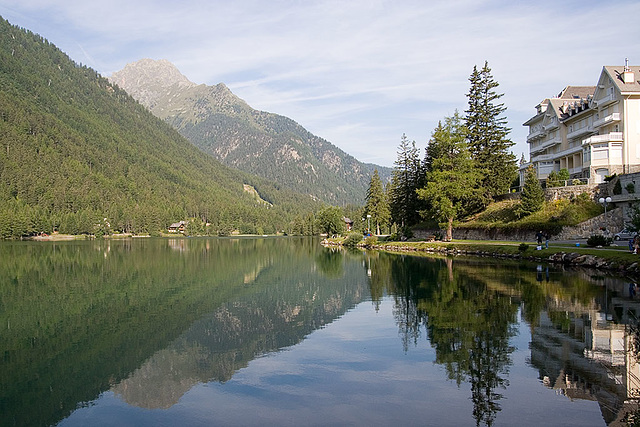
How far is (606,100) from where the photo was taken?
188ft

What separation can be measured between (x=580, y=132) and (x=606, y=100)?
6472mm

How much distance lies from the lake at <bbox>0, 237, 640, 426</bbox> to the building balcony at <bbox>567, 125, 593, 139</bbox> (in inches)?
1451

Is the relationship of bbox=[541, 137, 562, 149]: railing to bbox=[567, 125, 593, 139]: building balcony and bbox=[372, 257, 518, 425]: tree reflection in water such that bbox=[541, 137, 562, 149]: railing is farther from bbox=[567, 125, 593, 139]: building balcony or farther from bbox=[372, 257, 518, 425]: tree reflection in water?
bbox=[372, 257, 518, 425]: tree reflection in water

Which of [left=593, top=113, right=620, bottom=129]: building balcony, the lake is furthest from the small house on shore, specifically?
the lake

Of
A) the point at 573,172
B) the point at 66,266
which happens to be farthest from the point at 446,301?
the point at 573,172

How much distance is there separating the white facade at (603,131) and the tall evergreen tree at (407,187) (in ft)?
58.8

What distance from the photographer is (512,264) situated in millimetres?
41156

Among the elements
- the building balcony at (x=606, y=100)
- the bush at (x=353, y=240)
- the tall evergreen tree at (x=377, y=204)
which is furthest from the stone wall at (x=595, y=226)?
the tall evergreen tree at (x=377, y=204)

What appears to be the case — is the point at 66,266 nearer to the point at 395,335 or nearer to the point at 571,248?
the point at 395,335

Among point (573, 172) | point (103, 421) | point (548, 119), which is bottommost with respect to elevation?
point (103, 421)

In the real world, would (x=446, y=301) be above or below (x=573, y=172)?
below

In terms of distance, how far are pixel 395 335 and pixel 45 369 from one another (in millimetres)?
10775

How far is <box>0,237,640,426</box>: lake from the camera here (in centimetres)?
1130

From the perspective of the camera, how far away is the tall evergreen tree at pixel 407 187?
263ft
